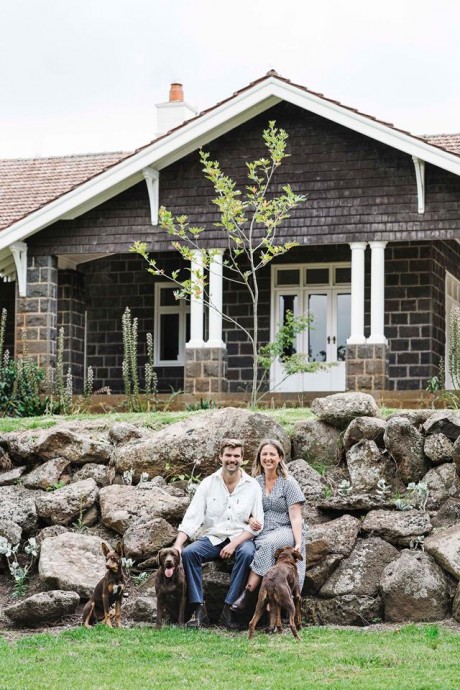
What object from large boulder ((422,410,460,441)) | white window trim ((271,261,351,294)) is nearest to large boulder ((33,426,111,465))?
large boulder ((422,410,460,441))

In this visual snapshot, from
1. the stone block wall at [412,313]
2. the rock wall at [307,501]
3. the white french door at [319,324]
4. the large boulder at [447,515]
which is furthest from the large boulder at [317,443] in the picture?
the white french door at [319,324]

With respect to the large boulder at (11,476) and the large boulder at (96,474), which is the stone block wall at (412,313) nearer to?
the large boulder at (96,474)

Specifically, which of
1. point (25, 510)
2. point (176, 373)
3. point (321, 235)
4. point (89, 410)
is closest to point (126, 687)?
point (25, 510)

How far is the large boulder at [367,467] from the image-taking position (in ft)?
39.3

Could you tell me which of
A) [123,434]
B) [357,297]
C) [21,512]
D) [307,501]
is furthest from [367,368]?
[21,512]

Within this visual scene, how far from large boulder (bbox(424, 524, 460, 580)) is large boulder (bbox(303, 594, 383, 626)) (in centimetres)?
58

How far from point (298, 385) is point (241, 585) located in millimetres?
10428

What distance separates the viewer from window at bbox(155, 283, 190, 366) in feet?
69.6

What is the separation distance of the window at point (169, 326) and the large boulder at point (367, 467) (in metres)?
9.19

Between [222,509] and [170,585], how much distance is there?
89cm

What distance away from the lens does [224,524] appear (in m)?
10.2

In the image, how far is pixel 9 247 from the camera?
761 inches

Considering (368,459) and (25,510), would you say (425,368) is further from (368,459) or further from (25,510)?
(25,510)

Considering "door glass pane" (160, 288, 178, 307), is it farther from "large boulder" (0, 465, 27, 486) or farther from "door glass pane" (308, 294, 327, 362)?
"large boulder" (0, 465, 27, 486)
